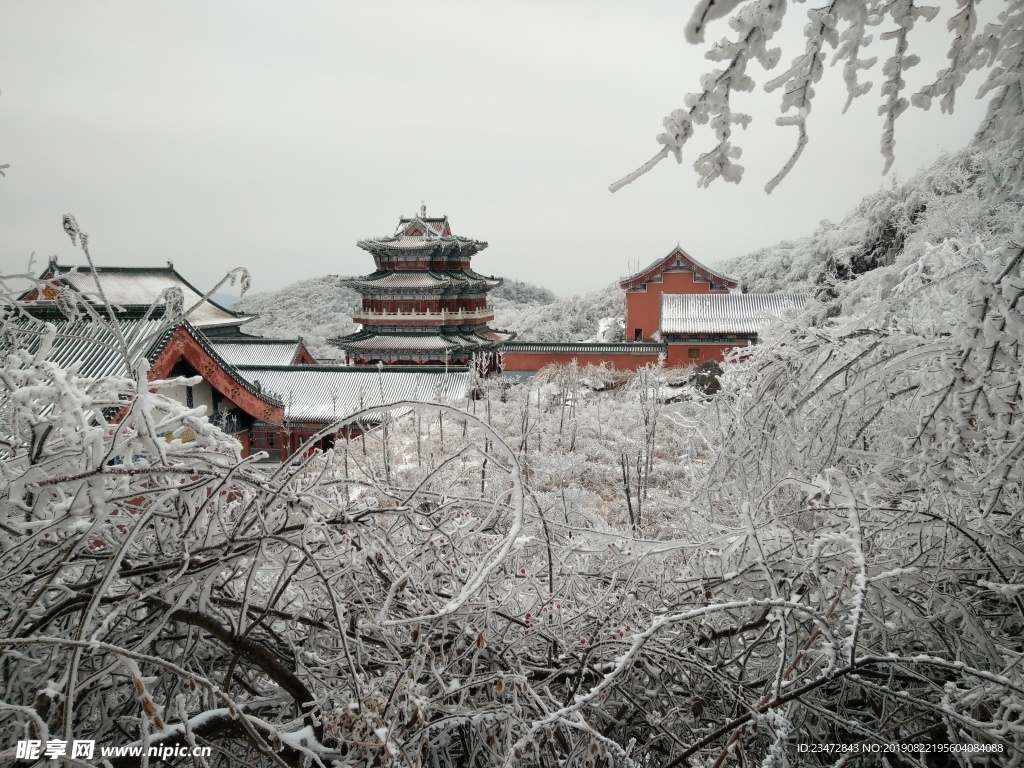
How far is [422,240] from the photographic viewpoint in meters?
21.4

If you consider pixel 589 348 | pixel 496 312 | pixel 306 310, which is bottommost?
pixel 589 348

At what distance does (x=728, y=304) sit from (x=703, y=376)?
29.5ft

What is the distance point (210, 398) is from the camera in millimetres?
8508

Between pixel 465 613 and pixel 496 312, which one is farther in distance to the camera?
pixel 496 312

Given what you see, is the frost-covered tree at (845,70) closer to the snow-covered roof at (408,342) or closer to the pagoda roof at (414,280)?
the snow-covered roof at (408,342)

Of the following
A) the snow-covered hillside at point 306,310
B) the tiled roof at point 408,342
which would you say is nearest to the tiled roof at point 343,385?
the tiled roof at point 408,342

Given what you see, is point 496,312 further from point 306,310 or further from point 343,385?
point 343,385

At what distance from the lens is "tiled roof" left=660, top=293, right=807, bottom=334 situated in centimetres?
1912

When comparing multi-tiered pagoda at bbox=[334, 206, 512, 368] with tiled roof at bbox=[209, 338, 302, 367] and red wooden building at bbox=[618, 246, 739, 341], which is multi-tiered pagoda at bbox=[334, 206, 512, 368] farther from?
red wooden building at bbox=[618, 246, 739, 341]

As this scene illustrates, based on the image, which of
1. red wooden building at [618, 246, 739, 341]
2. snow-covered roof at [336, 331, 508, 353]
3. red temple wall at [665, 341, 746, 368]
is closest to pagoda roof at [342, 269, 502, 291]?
snow-covered roof at [336, 331, 508, 353]

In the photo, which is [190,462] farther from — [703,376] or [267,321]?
[267,321]

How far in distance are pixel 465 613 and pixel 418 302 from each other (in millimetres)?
20200

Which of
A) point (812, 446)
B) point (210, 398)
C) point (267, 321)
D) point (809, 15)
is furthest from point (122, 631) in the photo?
point (267, 321)

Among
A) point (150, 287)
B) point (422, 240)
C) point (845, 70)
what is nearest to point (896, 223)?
point (422, 240)
